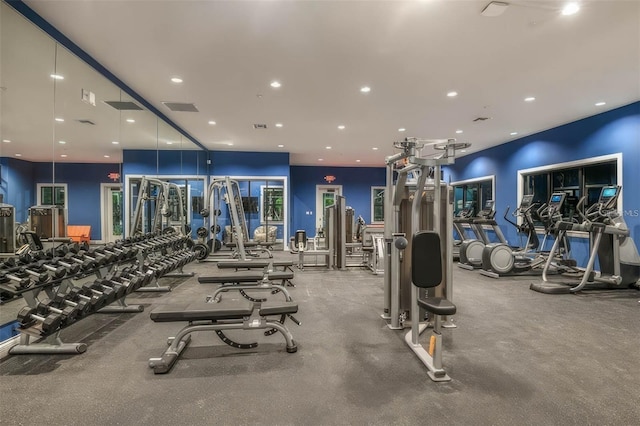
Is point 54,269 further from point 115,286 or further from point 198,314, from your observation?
point 198,314

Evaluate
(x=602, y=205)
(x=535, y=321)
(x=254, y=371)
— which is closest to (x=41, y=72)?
(x=254, y=371)

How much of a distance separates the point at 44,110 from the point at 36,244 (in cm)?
143

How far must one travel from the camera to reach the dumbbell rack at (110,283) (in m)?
2.50

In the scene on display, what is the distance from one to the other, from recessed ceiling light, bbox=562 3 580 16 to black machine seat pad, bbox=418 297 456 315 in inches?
106

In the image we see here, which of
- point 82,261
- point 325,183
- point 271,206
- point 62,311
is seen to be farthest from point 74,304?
point 325,183

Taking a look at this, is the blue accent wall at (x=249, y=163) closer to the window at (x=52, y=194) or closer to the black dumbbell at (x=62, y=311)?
the window at (x=52, y=194)

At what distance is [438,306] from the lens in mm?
2066

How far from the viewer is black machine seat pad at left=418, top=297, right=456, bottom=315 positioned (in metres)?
Answer: 1.99

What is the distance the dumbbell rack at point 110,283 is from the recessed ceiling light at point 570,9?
15.5 feet

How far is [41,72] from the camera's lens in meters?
3.21

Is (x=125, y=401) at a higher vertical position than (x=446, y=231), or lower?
lower

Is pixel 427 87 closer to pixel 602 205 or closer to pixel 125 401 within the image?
pixel 602 205

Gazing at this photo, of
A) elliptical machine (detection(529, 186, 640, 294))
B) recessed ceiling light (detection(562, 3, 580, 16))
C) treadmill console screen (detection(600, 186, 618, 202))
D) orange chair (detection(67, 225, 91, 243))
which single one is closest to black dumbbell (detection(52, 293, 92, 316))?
orange chair (detection(67, 225, 91, 243))

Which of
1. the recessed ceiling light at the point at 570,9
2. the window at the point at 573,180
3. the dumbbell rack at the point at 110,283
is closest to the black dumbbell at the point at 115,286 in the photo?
the dumbbell rack at the point at 110,283
